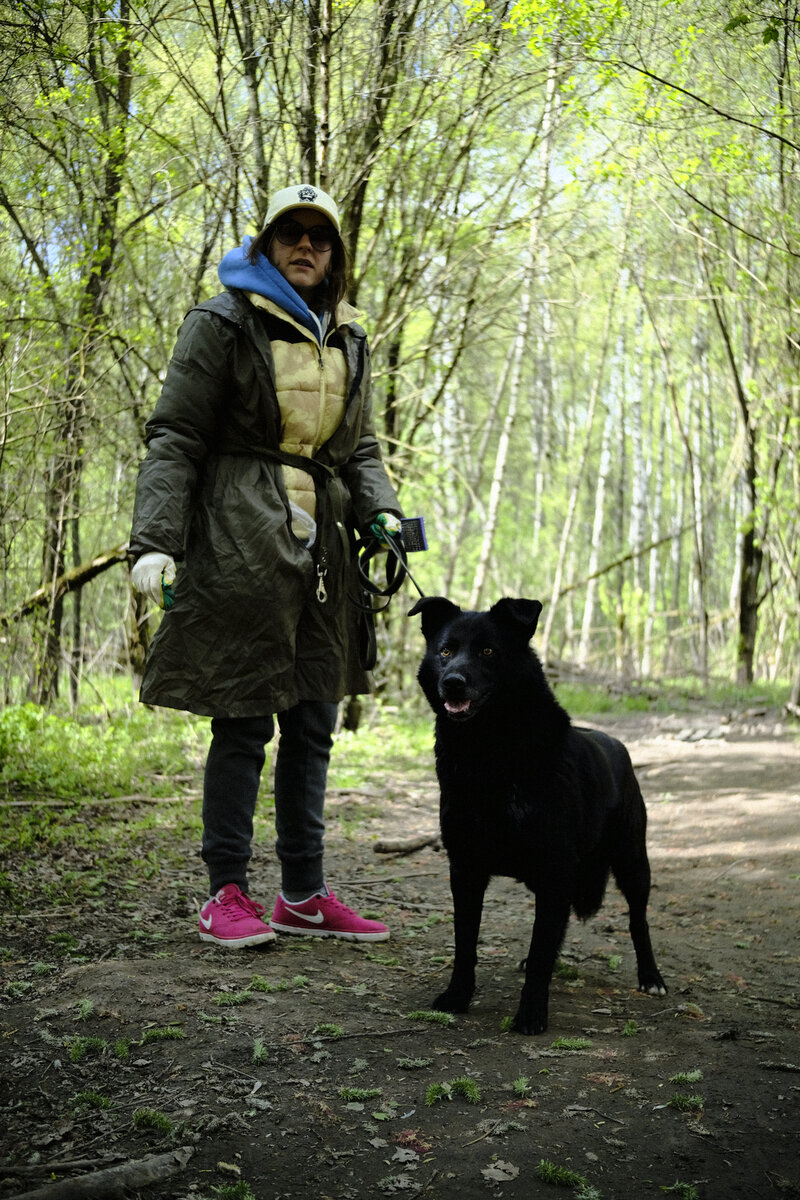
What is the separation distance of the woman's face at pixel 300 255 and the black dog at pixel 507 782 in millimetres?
1122

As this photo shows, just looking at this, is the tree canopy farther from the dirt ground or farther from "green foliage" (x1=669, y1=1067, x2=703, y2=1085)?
"green foliage" (x1=669, y1=1067, x2=703, y2=1085)

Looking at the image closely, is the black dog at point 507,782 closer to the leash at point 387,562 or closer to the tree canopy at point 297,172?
the leash at point 387,562

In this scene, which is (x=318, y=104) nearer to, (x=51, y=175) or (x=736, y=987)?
(x=51, y=175)

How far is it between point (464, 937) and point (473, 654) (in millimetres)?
791

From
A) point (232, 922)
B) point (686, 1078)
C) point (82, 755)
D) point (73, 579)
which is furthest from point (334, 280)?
point (73, 579)

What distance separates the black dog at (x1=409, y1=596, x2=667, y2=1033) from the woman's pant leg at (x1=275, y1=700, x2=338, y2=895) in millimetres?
510

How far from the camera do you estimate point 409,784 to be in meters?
6.55

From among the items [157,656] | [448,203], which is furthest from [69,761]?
[448,203]

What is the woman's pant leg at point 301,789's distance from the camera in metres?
3.24

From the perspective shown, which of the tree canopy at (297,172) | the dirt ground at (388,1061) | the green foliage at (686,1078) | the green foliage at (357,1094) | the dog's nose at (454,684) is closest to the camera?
the dirt ground at (388,1061)

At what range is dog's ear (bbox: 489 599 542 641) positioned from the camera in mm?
2793

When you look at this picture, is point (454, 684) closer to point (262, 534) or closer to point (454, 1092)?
point (262, 534)

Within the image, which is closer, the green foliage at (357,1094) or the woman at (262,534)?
the green foliage at (357,1094)

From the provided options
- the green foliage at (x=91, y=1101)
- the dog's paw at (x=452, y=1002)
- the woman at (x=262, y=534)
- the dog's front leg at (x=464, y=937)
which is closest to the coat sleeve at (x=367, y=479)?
the woman at (x=262, y=534)
